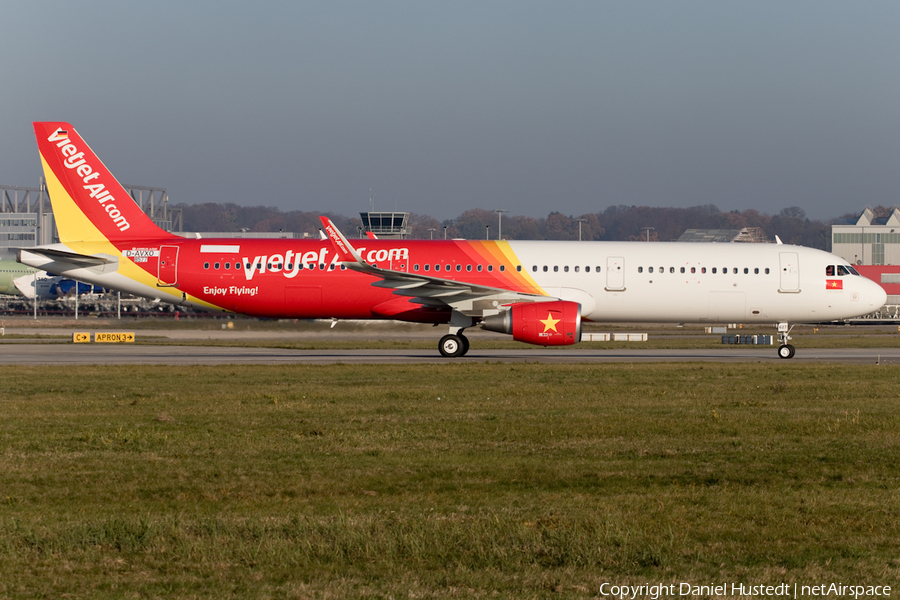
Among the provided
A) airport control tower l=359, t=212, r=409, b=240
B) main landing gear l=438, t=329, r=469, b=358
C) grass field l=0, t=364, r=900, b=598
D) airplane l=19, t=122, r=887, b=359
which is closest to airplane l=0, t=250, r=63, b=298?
airport control tower l=359, t=212, r=409, b=240

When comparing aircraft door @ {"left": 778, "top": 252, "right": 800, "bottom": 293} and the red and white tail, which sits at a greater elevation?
the red and white tail

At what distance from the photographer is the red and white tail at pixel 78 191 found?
104ft

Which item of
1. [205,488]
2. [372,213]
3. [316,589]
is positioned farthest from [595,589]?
[372,213]

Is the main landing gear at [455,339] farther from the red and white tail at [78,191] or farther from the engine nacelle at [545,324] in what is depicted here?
the red and white tail at [78,191]

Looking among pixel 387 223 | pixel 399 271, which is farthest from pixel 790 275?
pixel 387 223

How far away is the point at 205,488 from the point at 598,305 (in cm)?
2328

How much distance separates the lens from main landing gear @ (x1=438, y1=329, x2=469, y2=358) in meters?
31.8

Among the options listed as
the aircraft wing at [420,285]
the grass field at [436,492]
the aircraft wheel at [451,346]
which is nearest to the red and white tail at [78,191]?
the aircraft wing at [420,285]

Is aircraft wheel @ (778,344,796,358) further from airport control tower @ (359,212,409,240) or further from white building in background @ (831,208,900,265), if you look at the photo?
white building in background @ (831,208,900,265)

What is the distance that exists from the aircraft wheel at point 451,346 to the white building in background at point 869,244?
3941 inches

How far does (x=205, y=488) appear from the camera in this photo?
9.95 metres

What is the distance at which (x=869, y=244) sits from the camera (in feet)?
393

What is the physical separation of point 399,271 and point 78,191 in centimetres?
1164

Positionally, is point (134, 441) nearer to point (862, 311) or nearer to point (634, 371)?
point (634, 371)
